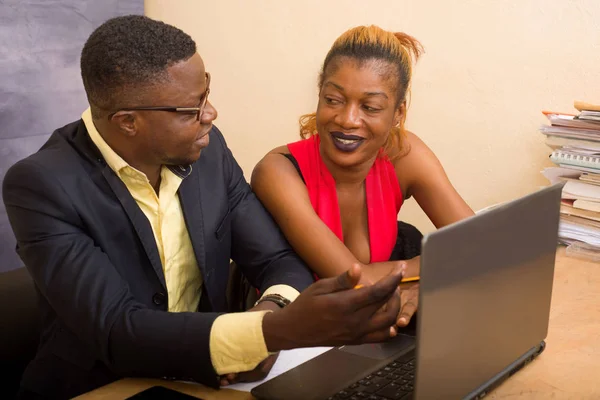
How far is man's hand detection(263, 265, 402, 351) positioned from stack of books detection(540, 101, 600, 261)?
1.04 meters

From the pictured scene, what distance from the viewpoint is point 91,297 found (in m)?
1.26

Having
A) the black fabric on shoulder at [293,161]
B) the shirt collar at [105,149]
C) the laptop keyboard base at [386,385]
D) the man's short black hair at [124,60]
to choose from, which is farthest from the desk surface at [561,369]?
the black fabric on shoulder at [293,161]

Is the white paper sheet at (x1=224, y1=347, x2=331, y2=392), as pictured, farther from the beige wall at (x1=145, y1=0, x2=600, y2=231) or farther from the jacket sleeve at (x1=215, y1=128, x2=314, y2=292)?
the beige wall at (x1=145, y1=0, x2=600, y2=231)

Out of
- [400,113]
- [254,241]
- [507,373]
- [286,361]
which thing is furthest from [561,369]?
[400,113]

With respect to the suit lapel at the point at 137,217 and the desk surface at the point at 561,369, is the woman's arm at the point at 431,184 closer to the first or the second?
the desk surface at the point at 561,369

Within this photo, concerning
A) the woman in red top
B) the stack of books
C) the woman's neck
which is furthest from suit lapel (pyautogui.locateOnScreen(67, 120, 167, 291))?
the stack of books

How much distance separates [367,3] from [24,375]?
153 cm

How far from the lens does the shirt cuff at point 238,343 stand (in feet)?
3.76

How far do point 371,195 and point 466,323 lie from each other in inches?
36.9

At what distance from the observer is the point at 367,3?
2.36 meters

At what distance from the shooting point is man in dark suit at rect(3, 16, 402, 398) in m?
1.19

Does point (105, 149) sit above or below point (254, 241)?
above

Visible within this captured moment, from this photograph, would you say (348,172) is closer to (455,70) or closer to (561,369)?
(455,70)

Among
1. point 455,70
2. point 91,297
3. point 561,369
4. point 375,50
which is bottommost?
point 561,369
